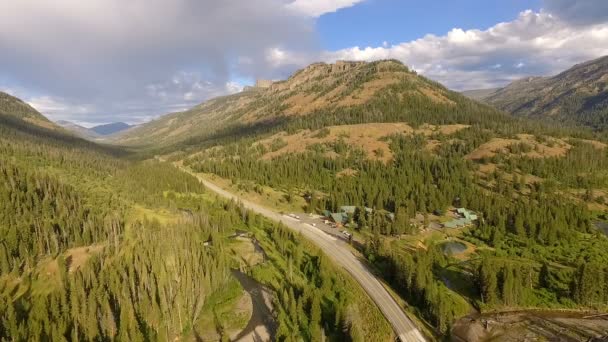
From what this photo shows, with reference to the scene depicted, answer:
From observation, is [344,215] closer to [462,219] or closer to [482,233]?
[462,219]

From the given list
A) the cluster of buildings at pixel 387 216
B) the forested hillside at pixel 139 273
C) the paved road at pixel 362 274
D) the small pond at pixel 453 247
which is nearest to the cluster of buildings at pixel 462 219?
the cluster of buildings at pixel 387 216

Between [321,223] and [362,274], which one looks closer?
[362,274]

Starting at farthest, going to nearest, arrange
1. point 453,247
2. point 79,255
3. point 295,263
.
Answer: point 453,247, point 295,263, point 79,255

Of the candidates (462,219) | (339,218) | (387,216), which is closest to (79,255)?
(339,218)

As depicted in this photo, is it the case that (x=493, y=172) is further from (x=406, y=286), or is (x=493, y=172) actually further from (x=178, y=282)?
(x=178, y=282)

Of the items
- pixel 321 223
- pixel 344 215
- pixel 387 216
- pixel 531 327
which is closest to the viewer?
pixel 531 327
